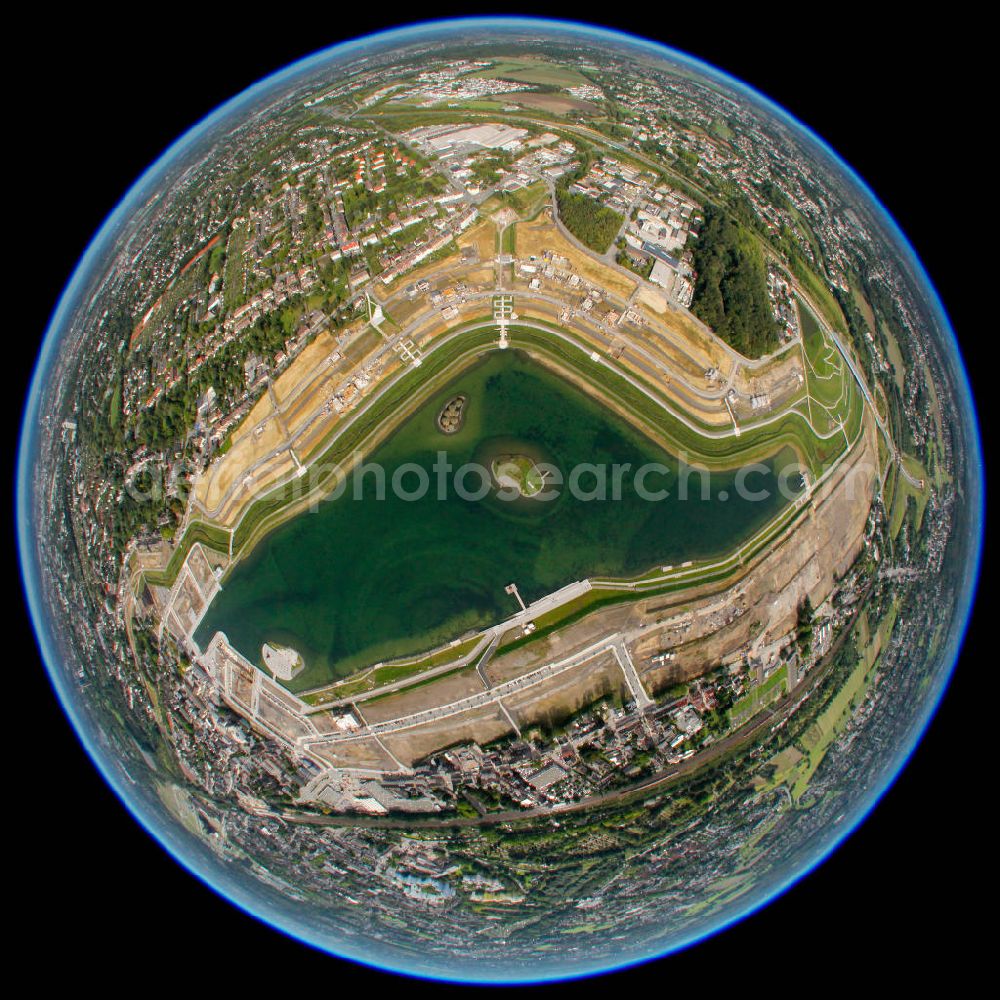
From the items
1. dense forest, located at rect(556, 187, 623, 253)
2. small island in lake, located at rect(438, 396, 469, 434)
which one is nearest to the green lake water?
small island in lake, located at rect(438, 396, 469, 434)

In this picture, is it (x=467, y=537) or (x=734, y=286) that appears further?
(x=467, y=537)

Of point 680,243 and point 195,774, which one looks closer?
point 195,774

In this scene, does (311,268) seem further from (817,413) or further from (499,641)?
(817,413)

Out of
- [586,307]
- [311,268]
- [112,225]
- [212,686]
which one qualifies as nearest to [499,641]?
[212,686]

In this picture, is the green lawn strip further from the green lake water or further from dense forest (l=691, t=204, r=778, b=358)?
dense forest (l=691, t=204, r=778, b=358)

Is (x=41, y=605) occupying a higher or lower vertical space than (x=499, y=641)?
higher

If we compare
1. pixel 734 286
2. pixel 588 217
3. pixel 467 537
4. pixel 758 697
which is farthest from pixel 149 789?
pixel 734 286

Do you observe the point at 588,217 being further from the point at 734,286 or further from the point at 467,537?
the point at 467,537
